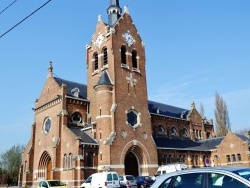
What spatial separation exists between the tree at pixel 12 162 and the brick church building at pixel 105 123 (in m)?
23.3

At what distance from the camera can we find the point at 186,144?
46.4m

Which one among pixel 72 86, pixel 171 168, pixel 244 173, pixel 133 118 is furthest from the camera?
pixel 72 86

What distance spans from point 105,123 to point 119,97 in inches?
153

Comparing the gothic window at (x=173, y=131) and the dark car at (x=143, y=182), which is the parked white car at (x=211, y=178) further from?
the gothic window at (x=173, y=131)

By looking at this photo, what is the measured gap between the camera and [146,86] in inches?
1556

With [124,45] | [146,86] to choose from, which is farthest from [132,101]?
[124,45]

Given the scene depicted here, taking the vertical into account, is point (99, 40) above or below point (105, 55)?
above

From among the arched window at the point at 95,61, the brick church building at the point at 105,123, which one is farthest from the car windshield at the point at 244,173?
the arched window at the point at 95,61

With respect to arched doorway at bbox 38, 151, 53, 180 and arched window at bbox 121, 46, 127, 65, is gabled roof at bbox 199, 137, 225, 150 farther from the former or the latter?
arched doorway at bbox 38, 151, 53, 180

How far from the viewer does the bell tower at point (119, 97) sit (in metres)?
33.2

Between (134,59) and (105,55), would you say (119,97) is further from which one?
(134,59)

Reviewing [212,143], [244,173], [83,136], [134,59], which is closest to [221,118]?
[212,143]

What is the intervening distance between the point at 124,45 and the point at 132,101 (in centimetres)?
791

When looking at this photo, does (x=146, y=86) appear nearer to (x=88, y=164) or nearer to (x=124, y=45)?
(x=124, y=45)
